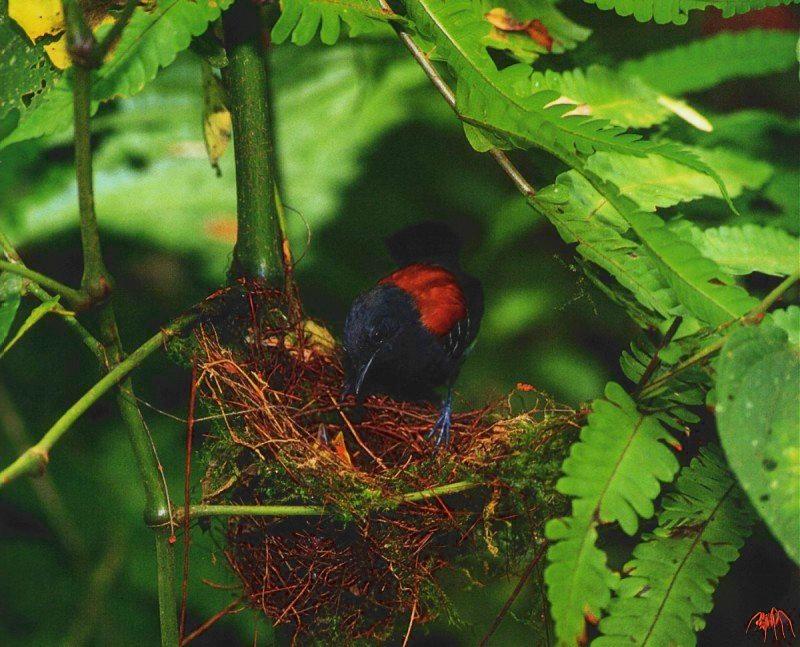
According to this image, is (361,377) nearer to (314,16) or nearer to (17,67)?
(314,16)

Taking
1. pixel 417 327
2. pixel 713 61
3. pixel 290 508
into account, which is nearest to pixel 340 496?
pixel 290 508

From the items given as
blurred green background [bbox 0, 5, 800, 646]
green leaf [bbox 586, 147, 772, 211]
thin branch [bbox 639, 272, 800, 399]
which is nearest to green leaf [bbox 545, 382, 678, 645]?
thin branch [bbox 639, 272, 800, 399]

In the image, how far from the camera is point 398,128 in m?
2.58

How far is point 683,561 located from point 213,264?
5.45ft

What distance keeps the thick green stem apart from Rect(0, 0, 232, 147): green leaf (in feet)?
0.41

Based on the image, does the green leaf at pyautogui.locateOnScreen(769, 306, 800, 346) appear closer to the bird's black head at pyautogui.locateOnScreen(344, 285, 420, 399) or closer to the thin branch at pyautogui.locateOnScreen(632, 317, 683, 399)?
the thin branch at pyautogui.locateOnScreen(632, 317, 683, 399)

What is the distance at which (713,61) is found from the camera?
75.4 inches

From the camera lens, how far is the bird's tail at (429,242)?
197 centimetres

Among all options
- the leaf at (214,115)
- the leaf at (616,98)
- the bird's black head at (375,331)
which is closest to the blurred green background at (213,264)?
the bird's black head at (375,331)

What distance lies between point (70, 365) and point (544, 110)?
6.12ft

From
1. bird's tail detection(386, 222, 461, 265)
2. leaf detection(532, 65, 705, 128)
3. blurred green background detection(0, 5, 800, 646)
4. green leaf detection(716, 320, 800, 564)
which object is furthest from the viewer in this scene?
blurred green background detection(0, 5, 800, 646)

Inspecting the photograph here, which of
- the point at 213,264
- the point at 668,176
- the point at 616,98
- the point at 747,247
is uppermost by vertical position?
the point at 616,98

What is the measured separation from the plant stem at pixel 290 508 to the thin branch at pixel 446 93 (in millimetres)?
465

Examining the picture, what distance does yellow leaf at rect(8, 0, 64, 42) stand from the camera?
1.13 m
